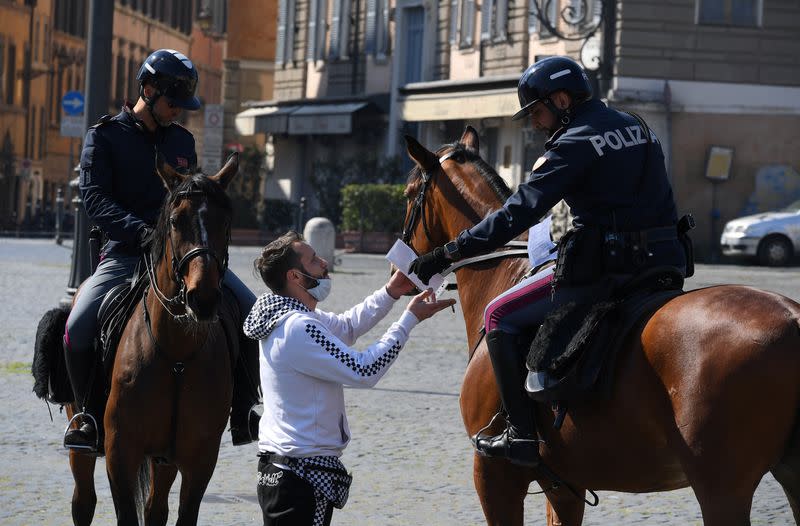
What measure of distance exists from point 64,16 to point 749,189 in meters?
49.3

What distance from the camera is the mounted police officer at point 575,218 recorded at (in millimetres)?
6254

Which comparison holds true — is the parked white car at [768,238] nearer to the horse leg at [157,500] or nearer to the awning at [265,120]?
the awning at [265,120]

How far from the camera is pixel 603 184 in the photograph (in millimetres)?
6277

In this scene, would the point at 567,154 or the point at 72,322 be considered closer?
the point at 567,154

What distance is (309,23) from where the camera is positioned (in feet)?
180

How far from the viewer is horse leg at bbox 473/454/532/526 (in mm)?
6594

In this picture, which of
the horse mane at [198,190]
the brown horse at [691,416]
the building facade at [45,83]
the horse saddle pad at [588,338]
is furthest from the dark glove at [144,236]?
the building facade at [45,83]

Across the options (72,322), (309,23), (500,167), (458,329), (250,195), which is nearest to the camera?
(72,322)

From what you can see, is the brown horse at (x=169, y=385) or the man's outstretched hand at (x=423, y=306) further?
the brown horse at (x=169, y=385)

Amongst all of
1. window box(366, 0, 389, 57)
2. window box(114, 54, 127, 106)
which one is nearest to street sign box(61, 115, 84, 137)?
window box(366, 0, 389, 57)

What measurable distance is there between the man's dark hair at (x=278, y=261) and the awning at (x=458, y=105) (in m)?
30.9

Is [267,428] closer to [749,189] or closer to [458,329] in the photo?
[458,329]

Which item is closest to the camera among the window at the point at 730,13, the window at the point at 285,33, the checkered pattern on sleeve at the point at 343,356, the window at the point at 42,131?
the checkered pattern on sleeve at the point at 343,356

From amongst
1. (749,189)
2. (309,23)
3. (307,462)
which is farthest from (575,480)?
(309,23)
